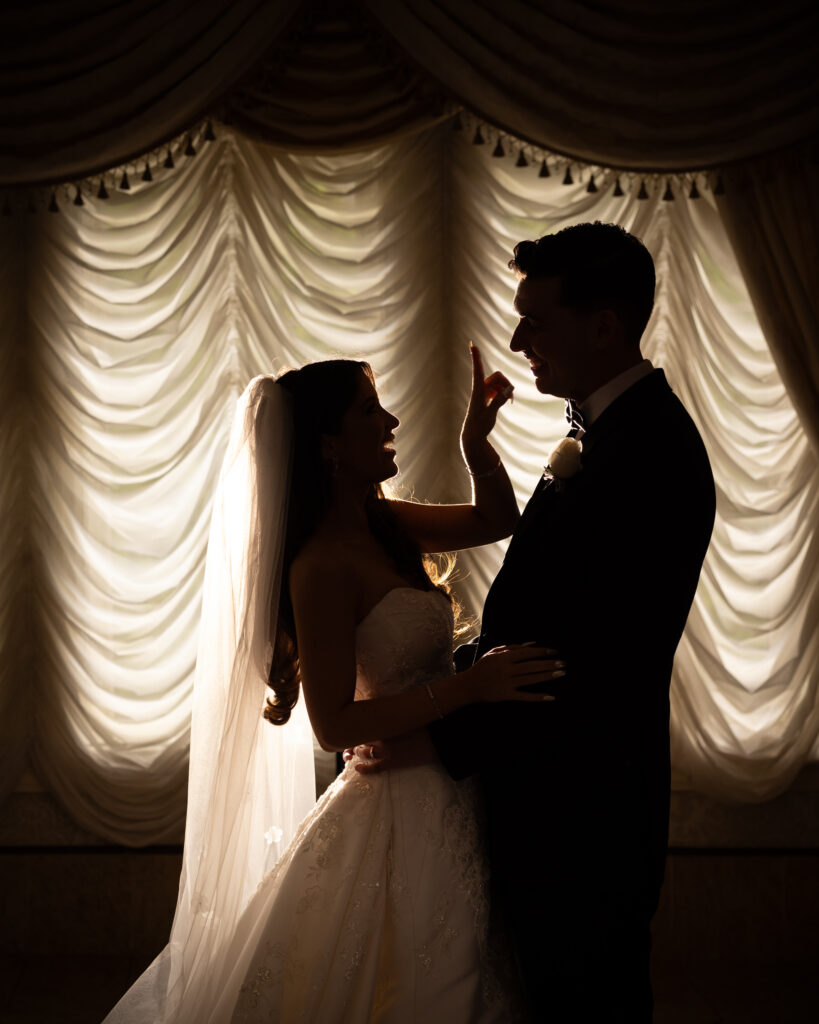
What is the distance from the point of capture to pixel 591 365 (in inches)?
77.8

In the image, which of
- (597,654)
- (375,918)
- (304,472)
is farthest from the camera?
(304,472)

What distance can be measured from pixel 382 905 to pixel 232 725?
0.46m

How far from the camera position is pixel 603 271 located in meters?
1.94

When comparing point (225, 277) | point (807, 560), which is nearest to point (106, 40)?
point (225, 277)

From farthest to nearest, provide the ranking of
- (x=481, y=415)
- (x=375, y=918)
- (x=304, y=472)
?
(x=481, y=415)
(x=304, y=472)
(x=375, y=918)

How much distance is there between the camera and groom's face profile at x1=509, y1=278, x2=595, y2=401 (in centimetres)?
196

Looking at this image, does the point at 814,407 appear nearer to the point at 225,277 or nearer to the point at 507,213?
the point at 507,213

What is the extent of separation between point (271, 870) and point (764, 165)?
2582 millimetres

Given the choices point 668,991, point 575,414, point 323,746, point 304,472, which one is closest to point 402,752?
point 323,746

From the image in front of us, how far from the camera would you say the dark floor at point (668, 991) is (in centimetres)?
309

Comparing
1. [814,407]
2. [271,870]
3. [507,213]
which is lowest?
[271,870]

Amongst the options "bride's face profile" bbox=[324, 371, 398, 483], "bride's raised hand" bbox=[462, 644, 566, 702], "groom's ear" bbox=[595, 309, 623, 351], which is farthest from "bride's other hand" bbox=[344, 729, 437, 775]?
"groom's ear" bbox=[595, 309, 623, 351]

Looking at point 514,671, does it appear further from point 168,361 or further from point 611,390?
point 168,361

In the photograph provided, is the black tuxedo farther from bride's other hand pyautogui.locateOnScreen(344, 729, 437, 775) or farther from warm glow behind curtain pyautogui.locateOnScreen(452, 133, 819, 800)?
warm glow behind curtain pyautogui.locateOnScreen(452, 133, 819, 800)
